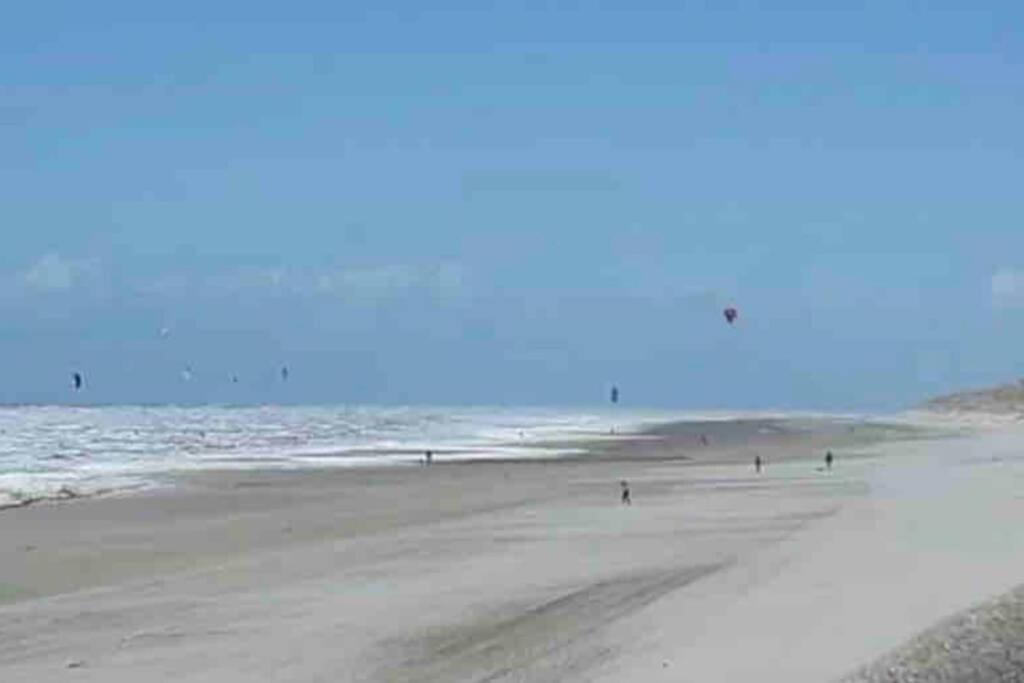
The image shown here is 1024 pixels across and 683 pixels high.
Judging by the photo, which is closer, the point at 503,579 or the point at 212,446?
the point at 503,579

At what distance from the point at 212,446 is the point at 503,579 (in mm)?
49009

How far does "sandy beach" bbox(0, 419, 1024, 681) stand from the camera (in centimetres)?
1677

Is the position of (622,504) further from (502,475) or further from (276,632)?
(276,632)

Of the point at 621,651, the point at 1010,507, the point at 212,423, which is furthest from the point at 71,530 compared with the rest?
the point at 212,423

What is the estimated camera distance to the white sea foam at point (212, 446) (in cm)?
4938

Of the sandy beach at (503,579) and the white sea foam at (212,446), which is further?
the white sea foam at (212,446)

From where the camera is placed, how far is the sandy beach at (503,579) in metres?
16.8

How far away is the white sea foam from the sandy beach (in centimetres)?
606

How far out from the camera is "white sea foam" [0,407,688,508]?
4938 centimetres

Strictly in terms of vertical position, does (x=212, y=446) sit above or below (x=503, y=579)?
above

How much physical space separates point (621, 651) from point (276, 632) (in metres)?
3.83

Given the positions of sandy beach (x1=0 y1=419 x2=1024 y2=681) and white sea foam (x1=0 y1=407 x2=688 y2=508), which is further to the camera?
white sea foam (x1=0 y1=407 x2=688 y2=508)

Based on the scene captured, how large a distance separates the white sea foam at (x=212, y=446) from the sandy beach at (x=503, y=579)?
19.9 ft

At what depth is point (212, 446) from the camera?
2785 inches
